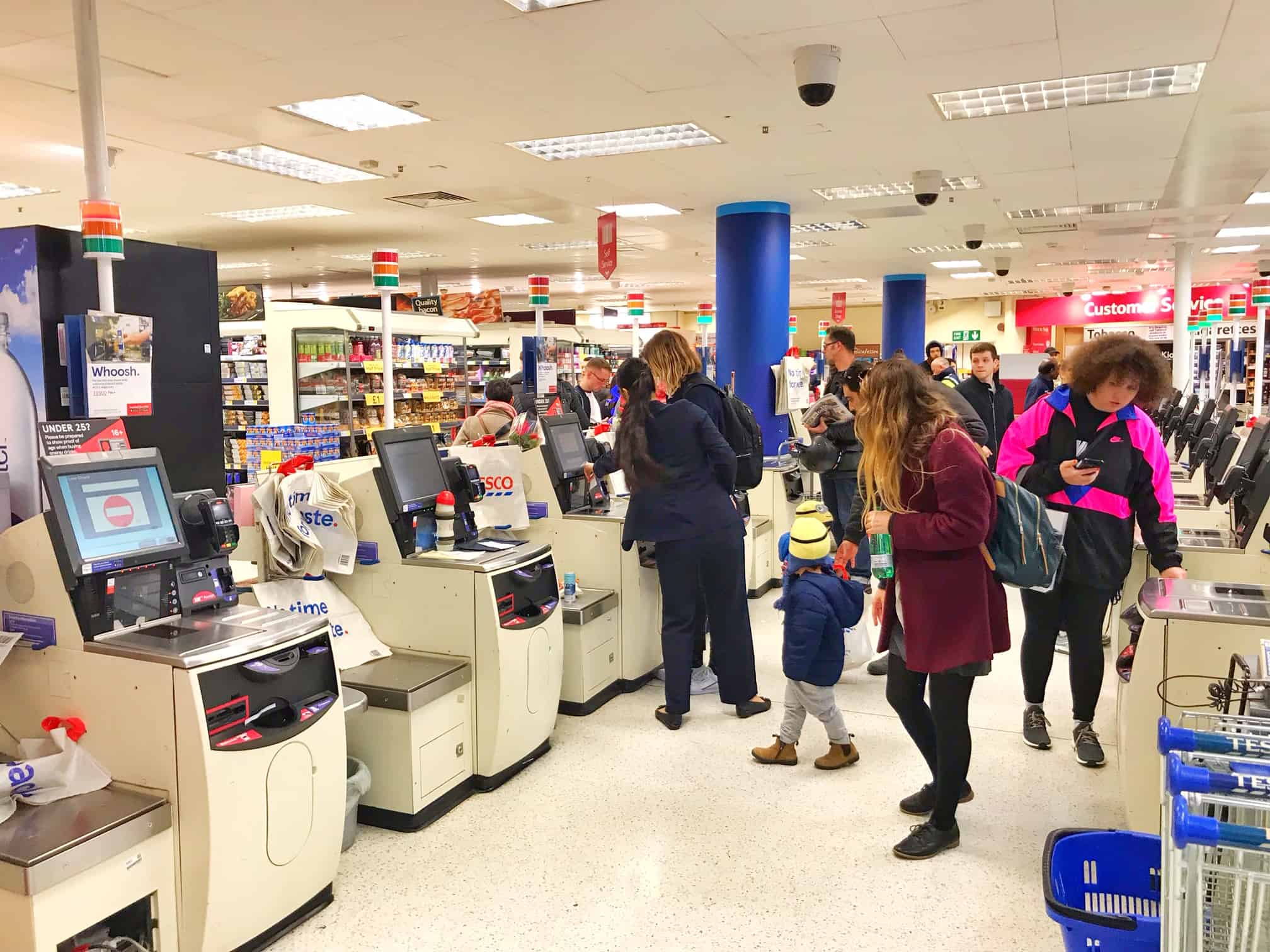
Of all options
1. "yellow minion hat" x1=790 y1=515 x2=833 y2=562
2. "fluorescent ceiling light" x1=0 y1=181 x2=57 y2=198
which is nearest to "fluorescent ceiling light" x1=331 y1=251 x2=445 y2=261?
"fluorescent ceiling light" x1=0 y1=181 x2=57 y2=198

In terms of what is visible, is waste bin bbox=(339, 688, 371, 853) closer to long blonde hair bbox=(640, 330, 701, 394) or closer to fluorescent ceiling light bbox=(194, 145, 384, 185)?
long blonde hair bbox=(640, 330, 701, 394)

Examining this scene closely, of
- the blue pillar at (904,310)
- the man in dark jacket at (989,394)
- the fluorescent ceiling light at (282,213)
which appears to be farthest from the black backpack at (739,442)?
the blue pillar at (904,310)

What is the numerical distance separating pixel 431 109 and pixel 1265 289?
396 inches

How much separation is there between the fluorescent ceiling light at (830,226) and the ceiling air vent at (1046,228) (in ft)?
6.22

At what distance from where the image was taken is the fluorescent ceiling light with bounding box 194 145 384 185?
269 inches

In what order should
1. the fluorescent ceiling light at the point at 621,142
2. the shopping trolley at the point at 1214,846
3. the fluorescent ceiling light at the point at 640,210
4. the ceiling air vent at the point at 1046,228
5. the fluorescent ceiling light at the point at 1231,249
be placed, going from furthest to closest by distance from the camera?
the fluorescent ceiling light at the point at 1231,249
the ceiling air vent at the point at 1046,228
the fluorescent ceiling light at the point at 640,210
the fluorescent ceiling light at the point at 621,142
the shopping trolley at the point at 1214,846

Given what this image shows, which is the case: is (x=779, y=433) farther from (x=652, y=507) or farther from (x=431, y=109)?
(x=652, y=507)

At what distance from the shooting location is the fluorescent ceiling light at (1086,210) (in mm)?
9344

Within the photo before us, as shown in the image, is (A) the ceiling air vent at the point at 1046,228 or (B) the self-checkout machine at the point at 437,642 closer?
(B) the self-checkout machine at the point at 437,642

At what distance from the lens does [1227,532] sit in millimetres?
4121

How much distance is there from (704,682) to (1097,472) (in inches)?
86.1

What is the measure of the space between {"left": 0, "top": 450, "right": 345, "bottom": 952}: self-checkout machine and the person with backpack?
2.63m

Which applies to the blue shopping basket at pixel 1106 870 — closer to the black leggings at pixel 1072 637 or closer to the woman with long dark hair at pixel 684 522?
the black leggings at pixel 1072 637

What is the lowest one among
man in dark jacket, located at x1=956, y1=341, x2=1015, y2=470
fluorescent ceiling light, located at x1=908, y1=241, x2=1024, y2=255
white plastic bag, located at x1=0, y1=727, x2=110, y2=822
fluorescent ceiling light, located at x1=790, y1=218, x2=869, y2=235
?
white plastic bag, located at x1=0, y1=727, x2=110, y2=822
